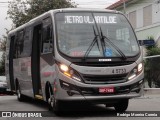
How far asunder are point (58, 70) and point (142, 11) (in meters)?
25.9

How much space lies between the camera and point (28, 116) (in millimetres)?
12742

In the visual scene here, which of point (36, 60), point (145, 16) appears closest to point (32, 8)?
point (145, 16)

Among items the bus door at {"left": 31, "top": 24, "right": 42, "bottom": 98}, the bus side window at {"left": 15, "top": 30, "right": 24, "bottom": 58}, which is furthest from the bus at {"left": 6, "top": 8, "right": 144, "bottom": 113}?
the bus side window at {"left": 15, "top": 30, "right": 24, "bottom": 58}

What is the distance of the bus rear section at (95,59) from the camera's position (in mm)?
11773

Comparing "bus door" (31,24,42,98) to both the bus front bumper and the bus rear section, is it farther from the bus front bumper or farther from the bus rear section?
the bus front bumper

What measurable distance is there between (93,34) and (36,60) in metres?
3.17

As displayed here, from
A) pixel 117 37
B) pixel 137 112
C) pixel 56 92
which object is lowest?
pixel 137 112

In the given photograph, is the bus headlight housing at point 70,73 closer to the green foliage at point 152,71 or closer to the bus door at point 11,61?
the bus door at point 11,61

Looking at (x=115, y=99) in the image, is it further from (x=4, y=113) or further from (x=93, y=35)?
(x=4, y=113)

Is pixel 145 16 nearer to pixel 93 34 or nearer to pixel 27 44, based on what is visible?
pixel 27 44

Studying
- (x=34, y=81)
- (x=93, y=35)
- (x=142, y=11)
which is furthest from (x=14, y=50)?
(x=142, y=11)

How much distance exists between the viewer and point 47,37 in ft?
43.5

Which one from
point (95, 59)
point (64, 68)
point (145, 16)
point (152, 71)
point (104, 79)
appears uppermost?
point (145, 16)

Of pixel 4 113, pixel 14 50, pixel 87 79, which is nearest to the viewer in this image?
pixel 87 79
